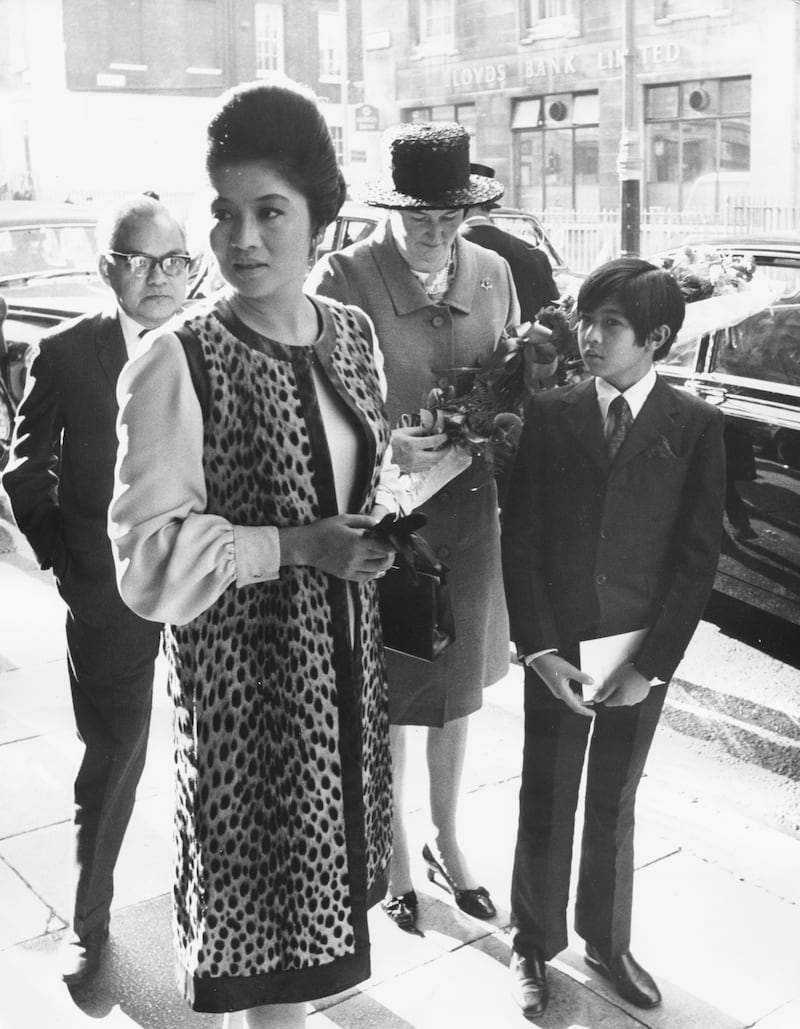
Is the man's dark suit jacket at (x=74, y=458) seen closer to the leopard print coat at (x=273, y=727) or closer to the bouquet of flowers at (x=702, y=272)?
the leopard print coat at (x=273, y=727)

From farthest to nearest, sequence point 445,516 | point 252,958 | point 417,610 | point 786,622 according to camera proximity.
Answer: point 786,622 → point 445,516 → point 417,610 → point 252,958

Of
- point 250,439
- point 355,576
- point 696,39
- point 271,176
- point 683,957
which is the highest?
point 696,39

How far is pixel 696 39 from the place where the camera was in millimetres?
2615

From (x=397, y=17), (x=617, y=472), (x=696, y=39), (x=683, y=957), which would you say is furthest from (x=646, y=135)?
(x=683, y=957)

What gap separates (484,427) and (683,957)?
1090 mm

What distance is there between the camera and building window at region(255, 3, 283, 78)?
2887 mm

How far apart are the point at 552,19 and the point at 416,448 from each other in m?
1.08

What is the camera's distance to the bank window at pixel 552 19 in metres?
2.63

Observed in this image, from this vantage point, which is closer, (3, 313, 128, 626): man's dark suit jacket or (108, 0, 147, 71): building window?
(3, 313, 128, 626): man's dark suit jacket

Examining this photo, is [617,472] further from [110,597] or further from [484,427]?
[110,597]

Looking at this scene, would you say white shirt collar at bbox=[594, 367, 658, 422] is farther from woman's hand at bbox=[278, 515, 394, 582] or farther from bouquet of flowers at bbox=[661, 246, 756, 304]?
woman's hand at bbox=[278, 515, 394, 582]

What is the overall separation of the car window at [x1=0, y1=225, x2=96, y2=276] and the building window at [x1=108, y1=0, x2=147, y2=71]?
3.93 ft

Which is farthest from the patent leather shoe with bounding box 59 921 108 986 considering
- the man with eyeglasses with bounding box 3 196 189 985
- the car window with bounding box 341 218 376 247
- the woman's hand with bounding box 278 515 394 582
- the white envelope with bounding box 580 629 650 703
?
the car window with bounding box 341 218 376 247

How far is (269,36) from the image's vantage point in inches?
119
